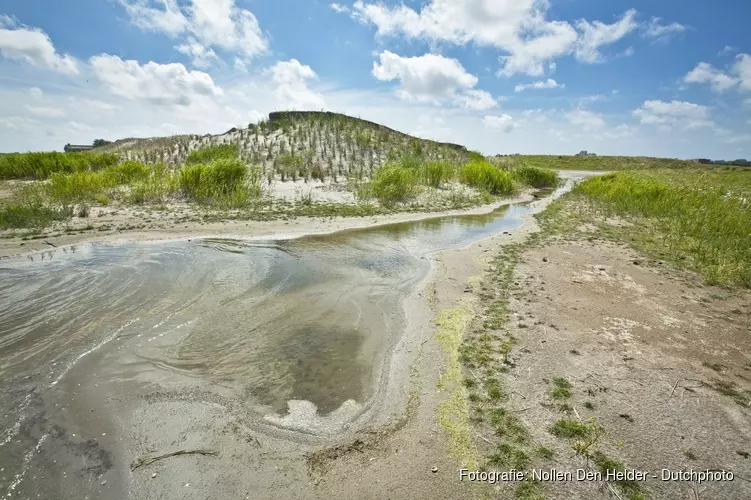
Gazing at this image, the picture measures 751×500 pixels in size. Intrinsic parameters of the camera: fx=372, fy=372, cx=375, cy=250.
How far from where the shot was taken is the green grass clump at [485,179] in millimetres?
22094

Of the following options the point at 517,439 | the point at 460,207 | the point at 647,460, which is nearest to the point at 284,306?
the point at 517,439

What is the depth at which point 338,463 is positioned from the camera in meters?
2.98

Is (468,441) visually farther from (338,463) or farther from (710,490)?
(710,490)

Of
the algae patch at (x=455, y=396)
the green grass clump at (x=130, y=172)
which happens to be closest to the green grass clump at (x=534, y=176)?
the green grass clump at (x=130, y=172)

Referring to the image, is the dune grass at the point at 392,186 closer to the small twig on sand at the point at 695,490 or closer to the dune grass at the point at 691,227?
the dune grass at the point at 691,227

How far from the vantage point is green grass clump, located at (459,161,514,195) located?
22.1 m

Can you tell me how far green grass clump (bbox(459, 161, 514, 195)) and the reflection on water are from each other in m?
14.5

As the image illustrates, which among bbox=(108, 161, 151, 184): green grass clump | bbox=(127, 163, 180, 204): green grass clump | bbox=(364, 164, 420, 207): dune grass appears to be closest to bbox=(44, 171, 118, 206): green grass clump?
bbox=(127, 163, 180, 204): green grass clump

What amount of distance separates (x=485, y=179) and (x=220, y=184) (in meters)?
14.8

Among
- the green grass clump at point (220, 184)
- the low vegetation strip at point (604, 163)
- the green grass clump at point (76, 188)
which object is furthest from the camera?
the low vegetation strip at point (604, 163)

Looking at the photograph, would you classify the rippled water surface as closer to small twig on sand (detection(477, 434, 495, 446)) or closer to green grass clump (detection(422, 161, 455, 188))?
small twig on sand (detection(477, 434, 495, 446))

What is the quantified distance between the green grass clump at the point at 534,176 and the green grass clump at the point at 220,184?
65.6 ft

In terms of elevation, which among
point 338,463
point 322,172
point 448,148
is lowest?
point 338,463

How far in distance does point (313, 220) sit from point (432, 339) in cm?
857
